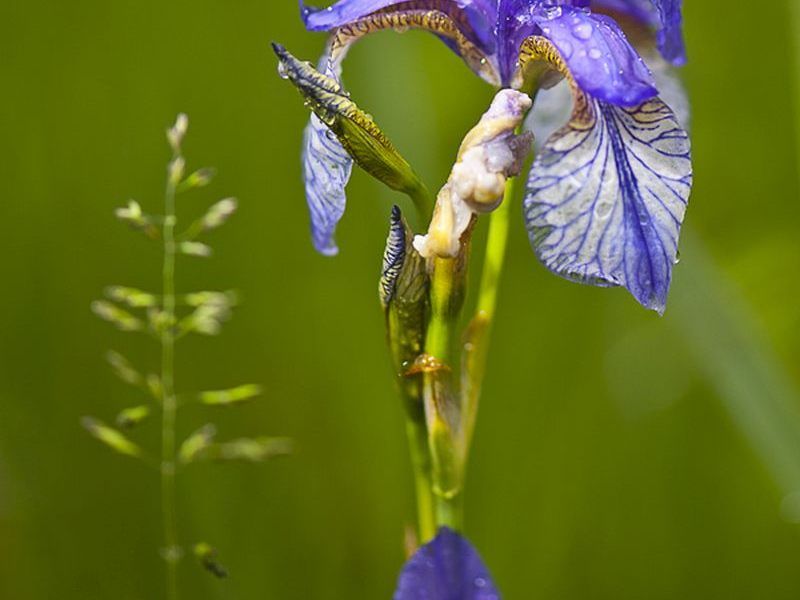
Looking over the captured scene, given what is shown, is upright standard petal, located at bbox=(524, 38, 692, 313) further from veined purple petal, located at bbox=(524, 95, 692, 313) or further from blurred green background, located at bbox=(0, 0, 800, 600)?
blurred green background, located at bbox=(0, 0, 800, 600)

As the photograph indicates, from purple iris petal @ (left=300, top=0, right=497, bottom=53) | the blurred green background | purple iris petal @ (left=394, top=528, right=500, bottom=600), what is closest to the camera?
purple iris petal @ (left=394, top=528, right=500, bottom=600)

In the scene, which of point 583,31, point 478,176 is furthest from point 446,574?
point 583,31

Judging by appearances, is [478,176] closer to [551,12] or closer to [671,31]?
[551,12]

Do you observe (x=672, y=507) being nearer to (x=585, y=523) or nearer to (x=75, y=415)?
(x=585, y=523)

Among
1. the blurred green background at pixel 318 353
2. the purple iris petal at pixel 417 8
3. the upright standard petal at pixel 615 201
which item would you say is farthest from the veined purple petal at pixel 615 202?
the blurred green background at pixel 318 353

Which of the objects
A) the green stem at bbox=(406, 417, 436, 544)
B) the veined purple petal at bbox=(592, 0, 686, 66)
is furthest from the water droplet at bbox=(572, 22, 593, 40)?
the green stem at bbox=(406, 417, 436, 544)

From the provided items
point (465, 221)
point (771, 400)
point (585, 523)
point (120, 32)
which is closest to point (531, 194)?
point (465, 221)

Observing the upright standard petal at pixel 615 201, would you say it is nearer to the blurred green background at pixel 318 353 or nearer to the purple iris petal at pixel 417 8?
the purple iris petal at pixel 417 8
